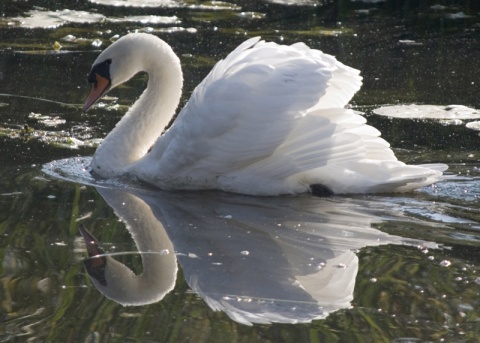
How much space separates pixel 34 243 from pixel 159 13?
7936mm

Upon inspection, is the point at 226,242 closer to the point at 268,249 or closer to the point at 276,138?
the point at 268,249

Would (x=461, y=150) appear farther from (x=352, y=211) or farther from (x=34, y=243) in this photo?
(x=34, y=243)

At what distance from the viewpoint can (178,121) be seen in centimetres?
616

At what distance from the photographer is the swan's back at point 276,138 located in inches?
233

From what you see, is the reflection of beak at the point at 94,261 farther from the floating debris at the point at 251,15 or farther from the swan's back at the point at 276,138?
the floating debris at the point at 251,15

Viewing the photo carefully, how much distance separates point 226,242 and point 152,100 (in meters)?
2.13

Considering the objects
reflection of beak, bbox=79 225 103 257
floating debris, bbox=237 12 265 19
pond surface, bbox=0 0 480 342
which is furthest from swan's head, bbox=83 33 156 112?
floating debris, bbox=237 12 265 19

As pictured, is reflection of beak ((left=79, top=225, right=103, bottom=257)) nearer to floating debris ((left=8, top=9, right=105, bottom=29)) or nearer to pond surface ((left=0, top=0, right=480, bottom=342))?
pond surface ((left=0, top=0, right=480, bottom=342))

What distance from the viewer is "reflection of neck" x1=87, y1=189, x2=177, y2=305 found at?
439 centimetres

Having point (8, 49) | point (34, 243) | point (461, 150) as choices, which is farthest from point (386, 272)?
point (8, 49)

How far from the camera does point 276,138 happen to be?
5.91 meters

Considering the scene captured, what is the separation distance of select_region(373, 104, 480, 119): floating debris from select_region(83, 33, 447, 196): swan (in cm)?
183

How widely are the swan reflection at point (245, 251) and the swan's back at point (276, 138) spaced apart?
0.43 feet

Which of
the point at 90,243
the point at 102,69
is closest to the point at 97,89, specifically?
the point at 102,69
